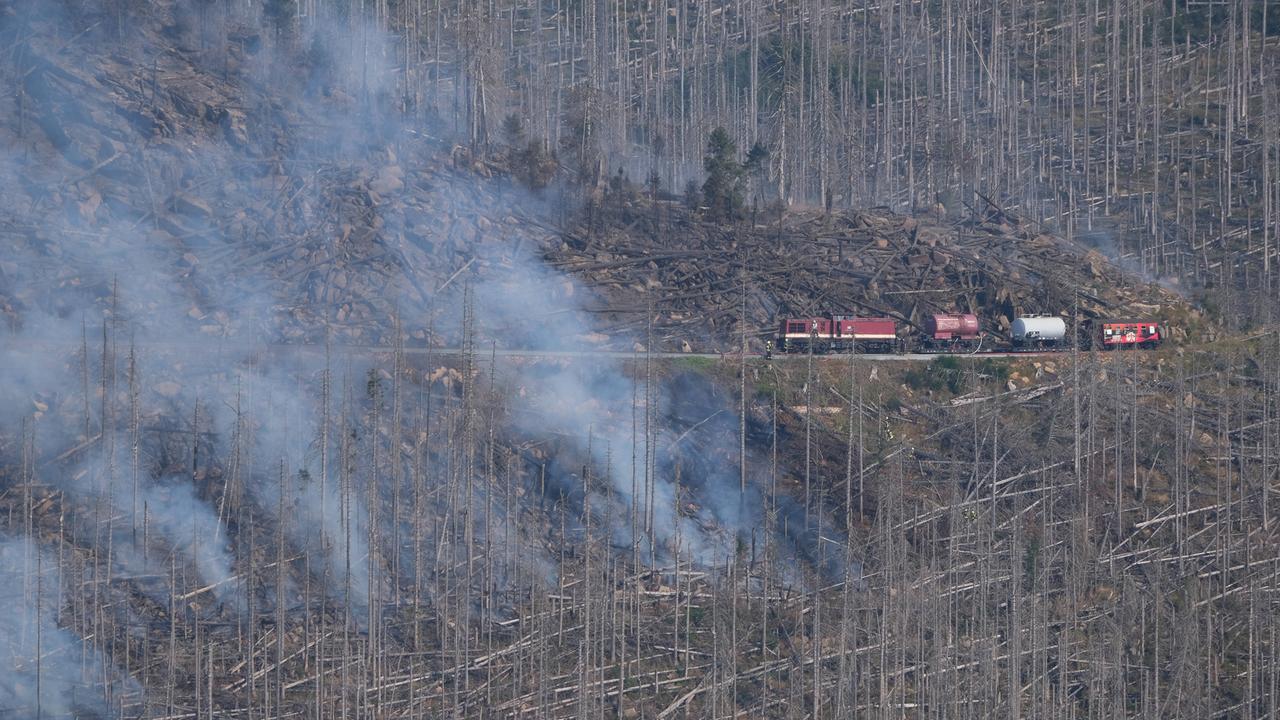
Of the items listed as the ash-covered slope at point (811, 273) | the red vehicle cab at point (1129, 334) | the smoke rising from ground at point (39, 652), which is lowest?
the smoke rising from ground at point (39, 652)

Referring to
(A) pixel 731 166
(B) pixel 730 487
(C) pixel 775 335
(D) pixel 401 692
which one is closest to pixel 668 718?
(D) pixel 401 692

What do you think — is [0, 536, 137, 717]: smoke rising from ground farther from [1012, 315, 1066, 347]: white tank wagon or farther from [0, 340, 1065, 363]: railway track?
[1012, 315, 1066, 347]: white tank wagon

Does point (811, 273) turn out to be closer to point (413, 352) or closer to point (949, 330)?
point (949, 330)

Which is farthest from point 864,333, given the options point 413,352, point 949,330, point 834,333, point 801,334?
point 413,352

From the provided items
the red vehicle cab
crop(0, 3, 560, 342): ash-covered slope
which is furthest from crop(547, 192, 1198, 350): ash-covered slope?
crop(0, 3, 560, 342): ash-covered slope

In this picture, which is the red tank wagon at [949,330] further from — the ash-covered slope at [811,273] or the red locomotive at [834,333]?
the red locomotive at [834,333]

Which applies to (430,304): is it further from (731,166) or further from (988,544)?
(988,544)

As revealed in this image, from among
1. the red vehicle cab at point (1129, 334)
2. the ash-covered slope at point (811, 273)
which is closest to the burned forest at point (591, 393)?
the ash-covered slope at point (811, 273)

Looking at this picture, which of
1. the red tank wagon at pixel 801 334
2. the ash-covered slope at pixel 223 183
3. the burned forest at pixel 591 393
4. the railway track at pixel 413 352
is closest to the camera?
the burned forest at pixel 591 393
